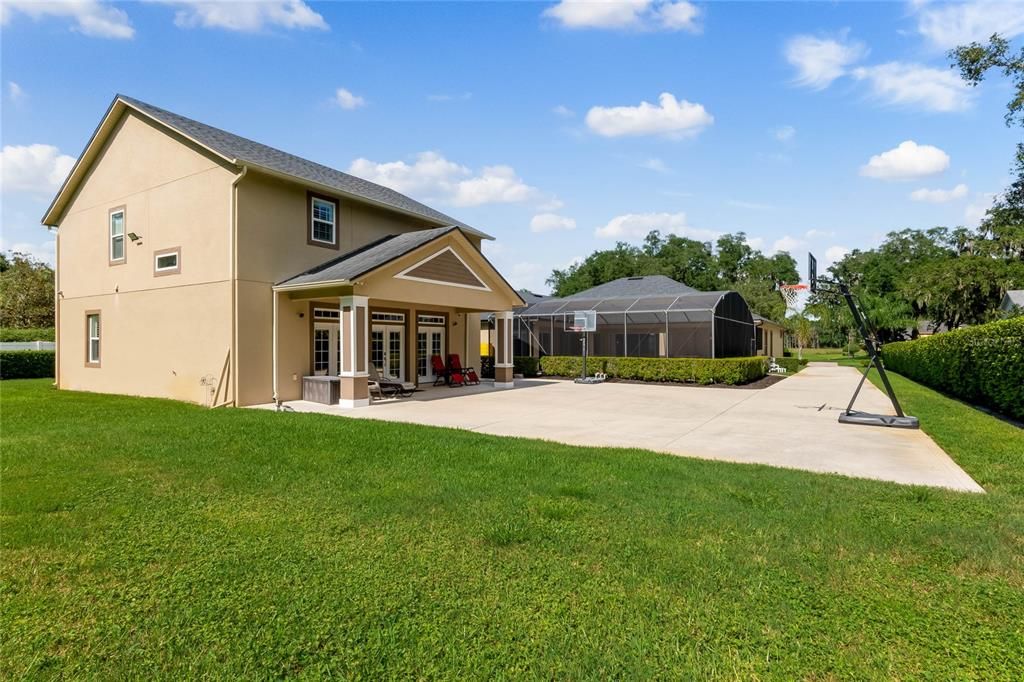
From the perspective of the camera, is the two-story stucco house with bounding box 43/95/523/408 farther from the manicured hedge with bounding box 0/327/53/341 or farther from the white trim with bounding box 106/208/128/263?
the manicured hedge with bounding box 0/327/53/341

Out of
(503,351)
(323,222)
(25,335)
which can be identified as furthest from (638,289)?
(25,335)

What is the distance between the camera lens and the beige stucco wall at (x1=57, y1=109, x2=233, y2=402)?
13031 mm

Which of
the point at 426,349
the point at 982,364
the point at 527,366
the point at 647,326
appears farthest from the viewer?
the point at 527,366

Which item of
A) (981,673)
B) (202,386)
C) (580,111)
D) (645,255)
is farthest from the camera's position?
(645,255)

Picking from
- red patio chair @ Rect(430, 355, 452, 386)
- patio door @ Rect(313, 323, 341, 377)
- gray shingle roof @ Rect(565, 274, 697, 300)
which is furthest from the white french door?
gray shingle roof @ Rect(565, 274, 697, 300)

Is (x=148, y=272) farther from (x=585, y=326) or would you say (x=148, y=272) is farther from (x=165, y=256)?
(x=585, y=326)

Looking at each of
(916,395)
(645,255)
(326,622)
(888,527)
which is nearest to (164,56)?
(326,622)

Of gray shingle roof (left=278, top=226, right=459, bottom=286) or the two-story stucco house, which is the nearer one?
gray shingle roof (left=278, top=226, right=459, bottom=286)

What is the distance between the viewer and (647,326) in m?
21.7

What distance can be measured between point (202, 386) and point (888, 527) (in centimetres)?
1418

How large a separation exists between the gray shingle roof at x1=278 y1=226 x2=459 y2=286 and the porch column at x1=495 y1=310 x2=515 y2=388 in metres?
4.39

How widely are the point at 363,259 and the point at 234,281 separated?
125 inches

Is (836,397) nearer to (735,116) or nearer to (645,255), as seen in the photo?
(735,116)

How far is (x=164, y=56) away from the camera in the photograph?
39.3ft
